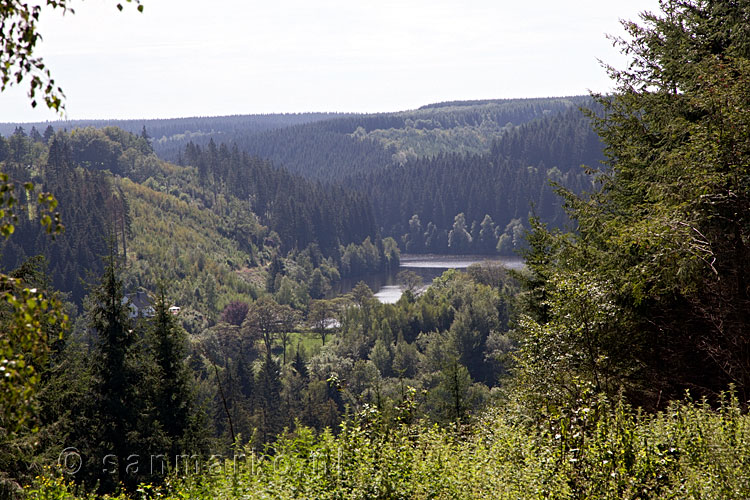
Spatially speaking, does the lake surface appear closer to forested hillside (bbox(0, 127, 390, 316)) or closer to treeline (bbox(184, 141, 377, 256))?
forested hillside (bbox(0, 127, 390, 316))

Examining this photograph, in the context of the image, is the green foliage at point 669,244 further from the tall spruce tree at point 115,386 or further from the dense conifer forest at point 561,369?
the tall spruce tree at point 115,386

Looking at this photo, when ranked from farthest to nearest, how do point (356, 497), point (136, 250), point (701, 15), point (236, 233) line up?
1. point (236, 233)
2. point (136, 250)
3. point (701, 15)
4. point (356, 497)

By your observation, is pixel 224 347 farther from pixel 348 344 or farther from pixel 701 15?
pixel 701 15

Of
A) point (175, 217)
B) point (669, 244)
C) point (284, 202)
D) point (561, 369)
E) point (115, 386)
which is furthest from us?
point (284, 202)

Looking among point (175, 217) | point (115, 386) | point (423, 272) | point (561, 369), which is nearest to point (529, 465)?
point (561, 369)

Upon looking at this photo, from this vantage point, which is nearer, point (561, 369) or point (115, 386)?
point (561, 369)

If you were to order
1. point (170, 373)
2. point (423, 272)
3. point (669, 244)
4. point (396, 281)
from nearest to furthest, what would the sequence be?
1. point (669, 244)
2. point (170, 373)
3. point (396, 281)
4. point (423, 272)

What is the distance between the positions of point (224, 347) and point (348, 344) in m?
18.5

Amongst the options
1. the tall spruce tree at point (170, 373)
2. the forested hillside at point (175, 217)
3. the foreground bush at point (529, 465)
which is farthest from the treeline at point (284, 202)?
the foreground bush at point (529, 465)

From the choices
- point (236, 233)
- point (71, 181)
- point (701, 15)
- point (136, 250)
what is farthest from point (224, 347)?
point (701, 15)

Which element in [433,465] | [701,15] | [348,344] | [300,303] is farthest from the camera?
[300,303]

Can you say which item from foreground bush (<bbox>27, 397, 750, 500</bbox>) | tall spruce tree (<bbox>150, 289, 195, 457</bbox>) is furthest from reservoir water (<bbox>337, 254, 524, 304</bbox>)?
foreground bush (<bbox>27, 397, 750, 500</bbox>)

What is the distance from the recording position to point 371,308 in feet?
336

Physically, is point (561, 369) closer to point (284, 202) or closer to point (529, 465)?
point (529, 465)
